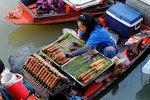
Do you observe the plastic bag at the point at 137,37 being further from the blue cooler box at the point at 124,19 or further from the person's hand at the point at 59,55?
the person's hand at the point at 59,55

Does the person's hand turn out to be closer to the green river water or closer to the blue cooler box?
the green river water

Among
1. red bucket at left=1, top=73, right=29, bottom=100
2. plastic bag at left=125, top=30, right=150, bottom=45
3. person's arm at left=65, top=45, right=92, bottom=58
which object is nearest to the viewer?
red bucket at left=1, top=73, right=29, bottom=100

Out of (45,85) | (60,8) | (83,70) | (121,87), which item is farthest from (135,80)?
(60,8)

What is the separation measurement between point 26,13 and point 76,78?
144 inches

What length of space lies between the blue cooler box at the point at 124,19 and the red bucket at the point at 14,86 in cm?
365

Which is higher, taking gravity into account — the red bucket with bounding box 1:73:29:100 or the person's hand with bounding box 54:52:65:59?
the red bucket with bounding box 1:73:29:100

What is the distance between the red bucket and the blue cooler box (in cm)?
365

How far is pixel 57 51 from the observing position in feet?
13.8

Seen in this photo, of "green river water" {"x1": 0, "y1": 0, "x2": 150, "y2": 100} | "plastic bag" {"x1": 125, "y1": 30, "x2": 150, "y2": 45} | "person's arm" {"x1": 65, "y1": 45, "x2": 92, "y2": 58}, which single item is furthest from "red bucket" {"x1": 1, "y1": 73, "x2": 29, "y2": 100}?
"plastic bag" {"x1": 125, "y1": 30, "x2": 150, "y2": 45}

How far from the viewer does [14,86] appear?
8.02ft

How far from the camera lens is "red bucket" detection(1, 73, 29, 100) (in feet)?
7.87

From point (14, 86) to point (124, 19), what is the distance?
12.4 feet

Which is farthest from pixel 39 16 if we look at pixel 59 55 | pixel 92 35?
pixel 92 35

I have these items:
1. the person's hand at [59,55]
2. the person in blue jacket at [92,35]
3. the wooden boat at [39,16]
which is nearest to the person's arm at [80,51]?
the person in blue jacket at [92,35]
